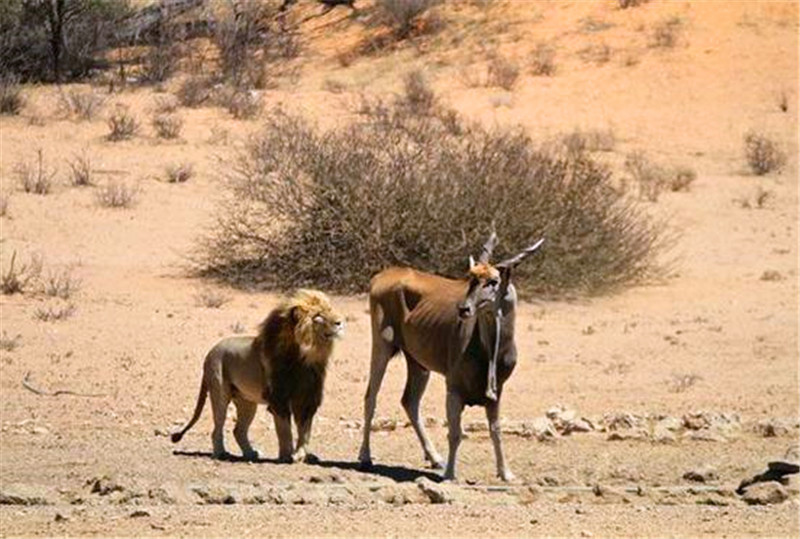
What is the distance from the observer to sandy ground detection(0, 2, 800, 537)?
10023mm

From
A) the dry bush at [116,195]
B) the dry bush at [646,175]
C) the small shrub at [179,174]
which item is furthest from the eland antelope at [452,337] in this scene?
the dry bush at [646,175]

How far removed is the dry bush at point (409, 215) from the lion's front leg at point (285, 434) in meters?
7.83

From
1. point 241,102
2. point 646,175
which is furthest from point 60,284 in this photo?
point 241,102

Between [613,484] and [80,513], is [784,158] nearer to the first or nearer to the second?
[613,484]

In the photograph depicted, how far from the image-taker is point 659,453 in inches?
494

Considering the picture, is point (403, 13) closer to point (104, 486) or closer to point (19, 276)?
point (19, 276)

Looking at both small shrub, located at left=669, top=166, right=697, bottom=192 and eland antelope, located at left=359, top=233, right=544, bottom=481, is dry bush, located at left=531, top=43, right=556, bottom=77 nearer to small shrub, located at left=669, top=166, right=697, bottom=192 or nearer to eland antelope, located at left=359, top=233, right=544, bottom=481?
small shrub, located at left=669, top=166, right=697, bottom=192

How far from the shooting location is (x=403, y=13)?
3834 cm

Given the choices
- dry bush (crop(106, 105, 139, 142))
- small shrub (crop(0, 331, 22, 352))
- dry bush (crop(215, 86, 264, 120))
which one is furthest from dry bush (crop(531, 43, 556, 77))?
small shrub (crop(0, 331, 22, 352))

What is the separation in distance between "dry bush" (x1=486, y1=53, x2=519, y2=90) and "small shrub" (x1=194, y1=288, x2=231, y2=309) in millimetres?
15343

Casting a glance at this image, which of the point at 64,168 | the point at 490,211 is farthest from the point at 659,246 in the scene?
the point at 64,168

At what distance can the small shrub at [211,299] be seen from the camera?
18.7 metres

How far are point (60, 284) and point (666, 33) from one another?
19819mm

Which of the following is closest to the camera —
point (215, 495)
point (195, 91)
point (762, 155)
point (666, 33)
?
point (215, 495)
